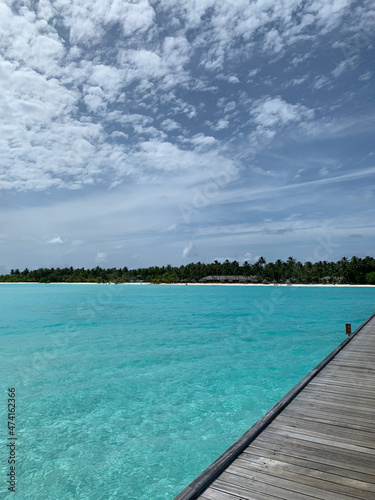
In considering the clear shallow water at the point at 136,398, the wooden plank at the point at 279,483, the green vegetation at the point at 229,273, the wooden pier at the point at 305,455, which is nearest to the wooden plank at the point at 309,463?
the wooden pier at the point at 305,455

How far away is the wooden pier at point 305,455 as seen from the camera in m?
3.42

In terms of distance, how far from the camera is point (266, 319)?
3008cm

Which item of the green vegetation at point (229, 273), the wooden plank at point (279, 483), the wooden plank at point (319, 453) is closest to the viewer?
the wooden plank at point (279, 483)

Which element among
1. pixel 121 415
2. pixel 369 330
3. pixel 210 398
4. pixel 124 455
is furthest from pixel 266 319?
pixel 124 455

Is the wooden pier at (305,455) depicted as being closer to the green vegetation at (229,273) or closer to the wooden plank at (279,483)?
the wooden plank at (279,483)

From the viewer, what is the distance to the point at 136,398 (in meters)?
10.7

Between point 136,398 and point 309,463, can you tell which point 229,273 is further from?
point 309,463

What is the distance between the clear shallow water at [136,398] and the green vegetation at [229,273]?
267ft

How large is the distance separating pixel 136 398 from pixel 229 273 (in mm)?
Answer: 114507

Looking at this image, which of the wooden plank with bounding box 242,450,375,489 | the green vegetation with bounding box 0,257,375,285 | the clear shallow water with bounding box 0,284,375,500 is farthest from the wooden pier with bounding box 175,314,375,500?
the green vegetation with bounding box 0,257,375,285

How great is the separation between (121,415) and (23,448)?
262cm

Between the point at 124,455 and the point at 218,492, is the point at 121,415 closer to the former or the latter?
the point at 124,455

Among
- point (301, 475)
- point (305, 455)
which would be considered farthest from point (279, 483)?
point (305, 455)

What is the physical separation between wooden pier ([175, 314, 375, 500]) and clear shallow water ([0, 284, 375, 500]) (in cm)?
281
